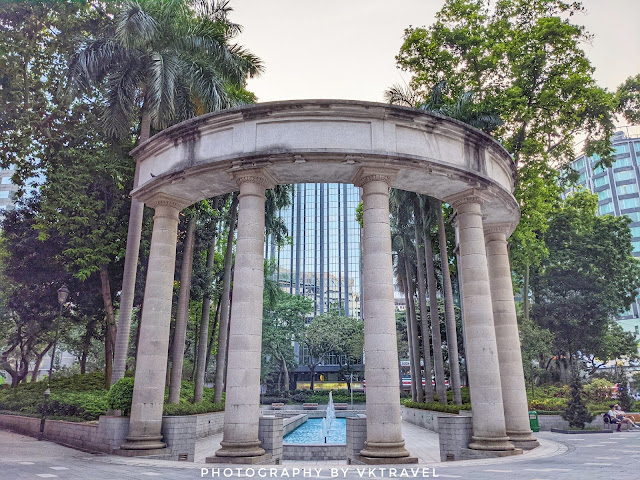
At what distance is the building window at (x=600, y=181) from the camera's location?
4590 inches

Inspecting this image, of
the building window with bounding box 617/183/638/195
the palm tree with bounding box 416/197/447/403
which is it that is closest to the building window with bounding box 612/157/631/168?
A: the building window with bounding box 617/183/638/195

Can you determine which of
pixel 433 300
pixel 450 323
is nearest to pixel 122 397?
pixel 433 300

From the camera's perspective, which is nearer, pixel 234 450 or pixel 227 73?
pixel 234 450

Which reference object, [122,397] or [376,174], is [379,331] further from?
[122,397]

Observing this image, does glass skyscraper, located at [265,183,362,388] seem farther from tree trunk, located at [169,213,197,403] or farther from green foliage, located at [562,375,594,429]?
tree trunk, located at [169,213,197,403]

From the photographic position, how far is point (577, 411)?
2639 cm

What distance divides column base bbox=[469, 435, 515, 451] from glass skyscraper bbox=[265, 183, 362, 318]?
352 ft

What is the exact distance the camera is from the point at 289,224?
128m

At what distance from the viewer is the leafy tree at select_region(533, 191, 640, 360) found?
4931cm

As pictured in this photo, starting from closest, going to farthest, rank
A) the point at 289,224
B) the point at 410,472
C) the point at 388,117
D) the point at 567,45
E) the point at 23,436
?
the point at 410,472 < the point at 388,117 < the point at 23,436 < the point at 567,45 < the point at 289,224

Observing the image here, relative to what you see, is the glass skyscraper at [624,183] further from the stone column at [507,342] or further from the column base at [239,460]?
the column base at [239,460]

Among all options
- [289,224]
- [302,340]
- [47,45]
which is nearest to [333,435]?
[47,45]

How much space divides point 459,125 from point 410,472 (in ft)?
37.2

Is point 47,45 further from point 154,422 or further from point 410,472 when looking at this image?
point 410,472
